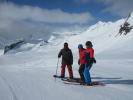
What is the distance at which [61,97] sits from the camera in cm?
1011

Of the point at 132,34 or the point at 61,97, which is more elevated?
the point at 132,34

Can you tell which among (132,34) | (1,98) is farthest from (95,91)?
(132,34)

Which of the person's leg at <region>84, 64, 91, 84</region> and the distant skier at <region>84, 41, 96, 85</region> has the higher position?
the distant skier at <region>84, 41, 96, 85</region>

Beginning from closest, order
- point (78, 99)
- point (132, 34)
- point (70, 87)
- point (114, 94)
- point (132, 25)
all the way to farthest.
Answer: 1. point (78, 99)
2. point (114, 94)
3. point (70, 87)
4. point (132, 34)
5. point (132, 25)

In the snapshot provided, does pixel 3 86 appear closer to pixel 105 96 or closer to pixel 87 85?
pixel 87 85

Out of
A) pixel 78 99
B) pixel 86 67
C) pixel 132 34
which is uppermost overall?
pixel 132 34

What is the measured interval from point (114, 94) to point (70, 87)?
2.39 meters

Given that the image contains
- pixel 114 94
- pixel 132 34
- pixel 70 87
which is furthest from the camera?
pixel 132 34

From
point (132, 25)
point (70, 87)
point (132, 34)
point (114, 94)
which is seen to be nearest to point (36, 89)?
point (70, 87)

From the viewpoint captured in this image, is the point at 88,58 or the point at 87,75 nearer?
the point at 87,75

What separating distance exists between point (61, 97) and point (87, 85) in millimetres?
2898

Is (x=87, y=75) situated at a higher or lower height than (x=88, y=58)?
lower

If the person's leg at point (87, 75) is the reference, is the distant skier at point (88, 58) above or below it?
above

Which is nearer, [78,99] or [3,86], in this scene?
[78,99]
